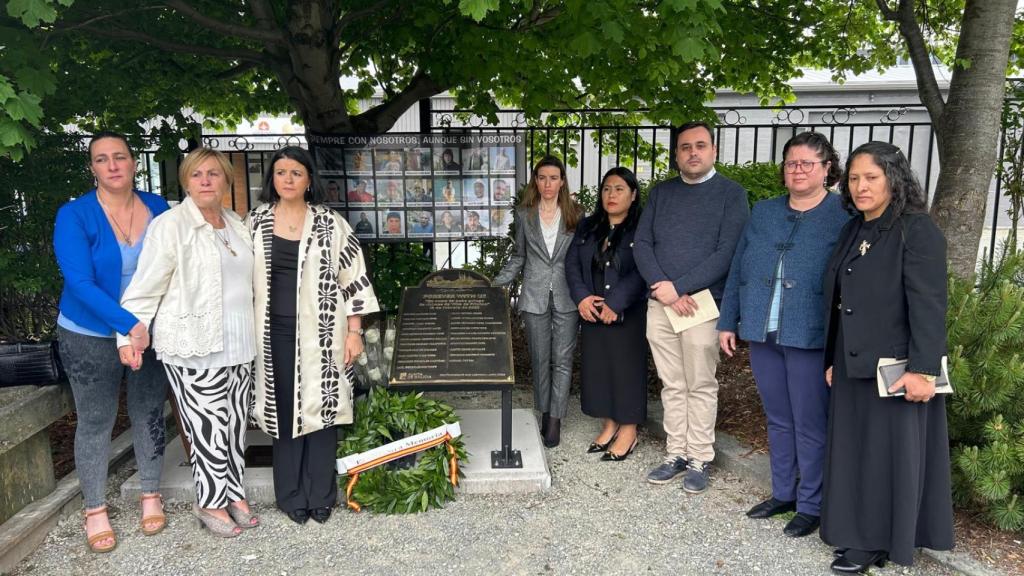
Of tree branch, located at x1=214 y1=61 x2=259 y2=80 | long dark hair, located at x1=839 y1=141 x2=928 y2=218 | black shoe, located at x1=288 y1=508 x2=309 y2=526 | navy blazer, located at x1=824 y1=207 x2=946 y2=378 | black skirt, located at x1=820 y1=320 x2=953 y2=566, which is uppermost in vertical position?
tree branch, located at x1=214 y1=61 x2=259 y2=80

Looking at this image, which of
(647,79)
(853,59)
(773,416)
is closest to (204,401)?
(773,416)

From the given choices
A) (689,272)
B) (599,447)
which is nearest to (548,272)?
(689,272)

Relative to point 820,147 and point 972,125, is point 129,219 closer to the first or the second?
point 820,147

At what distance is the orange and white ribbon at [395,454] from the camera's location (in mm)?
4078

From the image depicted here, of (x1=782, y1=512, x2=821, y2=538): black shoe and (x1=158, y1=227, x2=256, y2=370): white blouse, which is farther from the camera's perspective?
(x1=782, y1=512, x2=821, y2=538): black shoe

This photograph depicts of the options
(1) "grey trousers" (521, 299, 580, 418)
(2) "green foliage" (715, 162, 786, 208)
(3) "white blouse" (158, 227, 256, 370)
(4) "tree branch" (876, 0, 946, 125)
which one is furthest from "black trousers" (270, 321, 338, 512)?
(4) "tree branch" (876, 0, 946, 125)

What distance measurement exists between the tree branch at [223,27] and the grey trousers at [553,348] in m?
2.83

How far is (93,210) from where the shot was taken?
3.52 metres

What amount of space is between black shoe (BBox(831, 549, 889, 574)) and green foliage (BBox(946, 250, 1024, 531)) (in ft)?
1.95

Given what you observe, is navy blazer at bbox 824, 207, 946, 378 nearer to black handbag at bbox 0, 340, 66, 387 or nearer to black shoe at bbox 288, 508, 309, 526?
black shoe at bbox 288, 508, 309, 526

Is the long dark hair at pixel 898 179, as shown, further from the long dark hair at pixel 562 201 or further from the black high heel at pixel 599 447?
the black high heel at pixel 599 447

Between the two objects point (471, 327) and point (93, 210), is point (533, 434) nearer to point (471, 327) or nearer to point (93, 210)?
point (471, 327)

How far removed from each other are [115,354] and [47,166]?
208 cm

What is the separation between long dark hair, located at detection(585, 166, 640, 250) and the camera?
14.6ft
